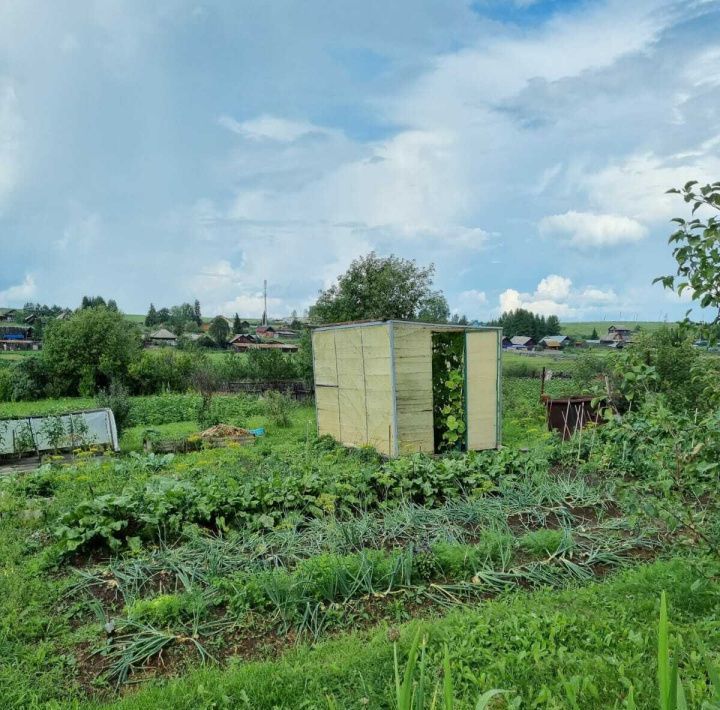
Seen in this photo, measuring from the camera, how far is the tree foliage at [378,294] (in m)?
20.7

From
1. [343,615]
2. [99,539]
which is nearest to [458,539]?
[343,615]

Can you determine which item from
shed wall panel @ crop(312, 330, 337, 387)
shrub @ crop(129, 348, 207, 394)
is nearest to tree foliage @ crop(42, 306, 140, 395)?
shrub @ crop(129, 348, 207, 394)

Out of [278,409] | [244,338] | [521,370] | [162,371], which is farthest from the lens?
[244,338]

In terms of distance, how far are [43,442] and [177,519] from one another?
7483mm

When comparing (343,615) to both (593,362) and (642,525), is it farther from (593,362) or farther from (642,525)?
(593,362)

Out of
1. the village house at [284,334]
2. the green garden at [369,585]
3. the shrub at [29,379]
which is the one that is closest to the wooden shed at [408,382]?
the green garden at [369,585]

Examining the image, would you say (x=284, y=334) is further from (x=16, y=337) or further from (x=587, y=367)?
(x=587, y=367)

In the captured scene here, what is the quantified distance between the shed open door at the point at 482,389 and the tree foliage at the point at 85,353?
17.9 metres

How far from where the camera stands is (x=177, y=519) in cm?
489

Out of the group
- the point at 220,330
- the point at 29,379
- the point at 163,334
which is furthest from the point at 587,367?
the point at 220,330

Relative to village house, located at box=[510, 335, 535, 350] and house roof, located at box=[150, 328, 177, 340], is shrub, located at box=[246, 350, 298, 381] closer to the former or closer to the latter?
village house, located at box=[510, 335, 535, 350]

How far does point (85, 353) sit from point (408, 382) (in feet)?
62.0

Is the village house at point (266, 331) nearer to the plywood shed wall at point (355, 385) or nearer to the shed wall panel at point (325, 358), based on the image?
the shed wall panel at point (325, 358)

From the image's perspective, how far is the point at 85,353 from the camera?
77.7ft
